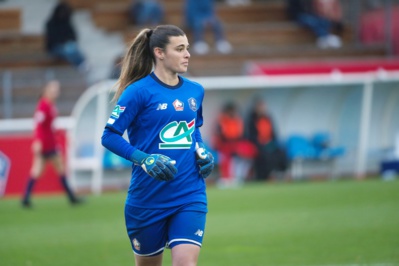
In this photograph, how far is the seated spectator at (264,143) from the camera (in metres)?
21.7

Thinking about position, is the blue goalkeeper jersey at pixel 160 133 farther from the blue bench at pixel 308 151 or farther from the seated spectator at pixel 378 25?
the seated spectator at pixel 378 25

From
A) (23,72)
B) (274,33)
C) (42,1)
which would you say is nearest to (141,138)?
(23,72)

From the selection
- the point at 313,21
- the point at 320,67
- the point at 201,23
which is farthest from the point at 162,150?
the point at 313,21

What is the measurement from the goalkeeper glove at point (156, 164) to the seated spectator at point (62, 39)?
17.7 meters

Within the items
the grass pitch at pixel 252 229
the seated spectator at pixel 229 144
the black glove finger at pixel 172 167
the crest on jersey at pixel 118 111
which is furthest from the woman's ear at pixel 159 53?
the seated spectator at pixel 229 144

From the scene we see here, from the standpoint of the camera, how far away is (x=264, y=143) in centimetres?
2167

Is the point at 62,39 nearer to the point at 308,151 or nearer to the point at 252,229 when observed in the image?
the point at 308,151

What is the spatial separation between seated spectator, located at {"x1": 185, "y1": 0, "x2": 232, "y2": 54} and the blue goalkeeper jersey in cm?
1829

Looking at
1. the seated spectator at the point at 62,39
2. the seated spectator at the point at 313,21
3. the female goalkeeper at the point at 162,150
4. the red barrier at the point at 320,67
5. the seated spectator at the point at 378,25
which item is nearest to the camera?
the female goalkeeper at the point at 162,150

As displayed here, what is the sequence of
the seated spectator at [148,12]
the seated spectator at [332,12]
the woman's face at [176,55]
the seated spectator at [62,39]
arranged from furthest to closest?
the seated spectator at [332,12] < the seated spectator at [148,12] < the seated spectator at [62,39] < the woman's face at [176,55]

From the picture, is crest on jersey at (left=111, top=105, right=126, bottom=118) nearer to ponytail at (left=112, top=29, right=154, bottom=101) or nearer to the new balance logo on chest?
the new balance logo on chest

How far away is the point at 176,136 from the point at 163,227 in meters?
0.67

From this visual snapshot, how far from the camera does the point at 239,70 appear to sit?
24609mm

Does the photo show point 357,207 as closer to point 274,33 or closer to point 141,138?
point 141,138
